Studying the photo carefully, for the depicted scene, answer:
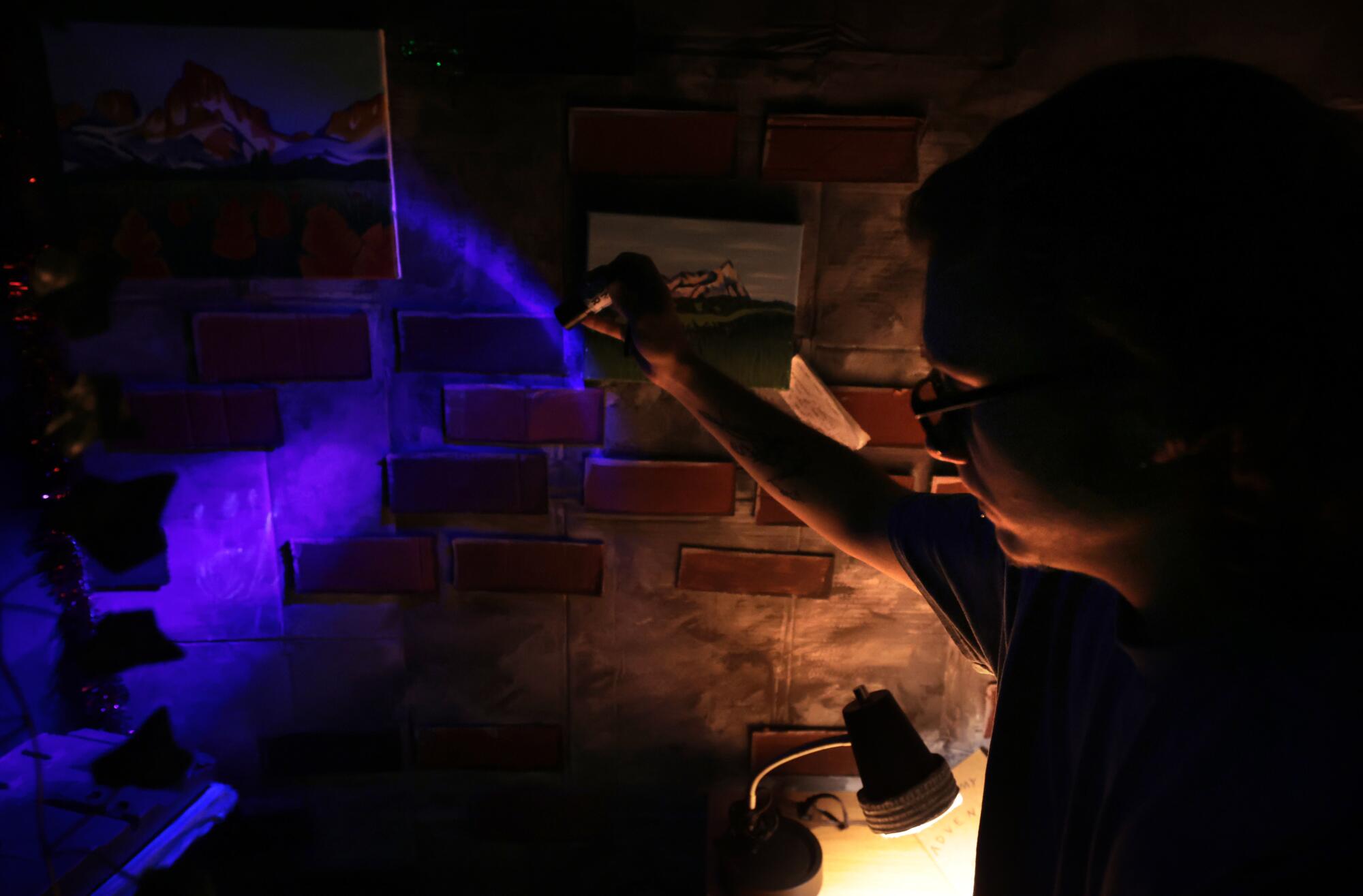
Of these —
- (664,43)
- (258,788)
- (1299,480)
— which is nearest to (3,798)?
(258,788)

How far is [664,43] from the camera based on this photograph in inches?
48.9

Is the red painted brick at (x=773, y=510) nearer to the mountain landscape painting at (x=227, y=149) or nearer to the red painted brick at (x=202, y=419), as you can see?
the mountain landscape painting at (x=227, y=149)

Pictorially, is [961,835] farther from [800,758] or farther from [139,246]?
[139,246]

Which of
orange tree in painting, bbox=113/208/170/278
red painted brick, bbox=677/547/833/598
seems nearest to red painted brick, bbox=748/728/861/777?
red painted brick, bbox=677/547/833/598

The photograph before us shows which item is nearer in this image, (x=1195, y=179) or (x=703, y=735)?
(x=1195, y=179)

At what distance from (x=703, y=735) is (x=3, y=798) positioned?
A: 1.35 meters

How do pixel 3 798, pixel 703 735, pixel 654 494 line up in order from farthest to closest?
pixel 703 735, pixel 654 494, pixel 3 798

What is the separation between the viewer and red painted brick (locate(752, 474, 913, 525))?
4.77ft

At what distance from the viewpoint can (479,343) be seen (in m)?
1.37

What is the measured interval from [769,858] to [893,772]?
0.44m

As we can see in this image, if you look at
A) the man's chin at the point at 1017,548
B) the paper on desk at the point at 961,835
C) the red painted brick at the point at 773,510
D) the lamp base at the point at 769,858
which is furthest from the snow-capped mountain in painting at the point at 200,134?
the paper on desk at the point at 961,835

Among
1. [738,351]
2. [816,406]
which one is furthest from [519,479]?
[816,406]

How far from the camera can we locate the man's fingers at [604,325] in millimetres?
1312

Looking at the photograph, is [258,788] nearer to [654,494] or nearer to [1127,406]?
[654,494]
